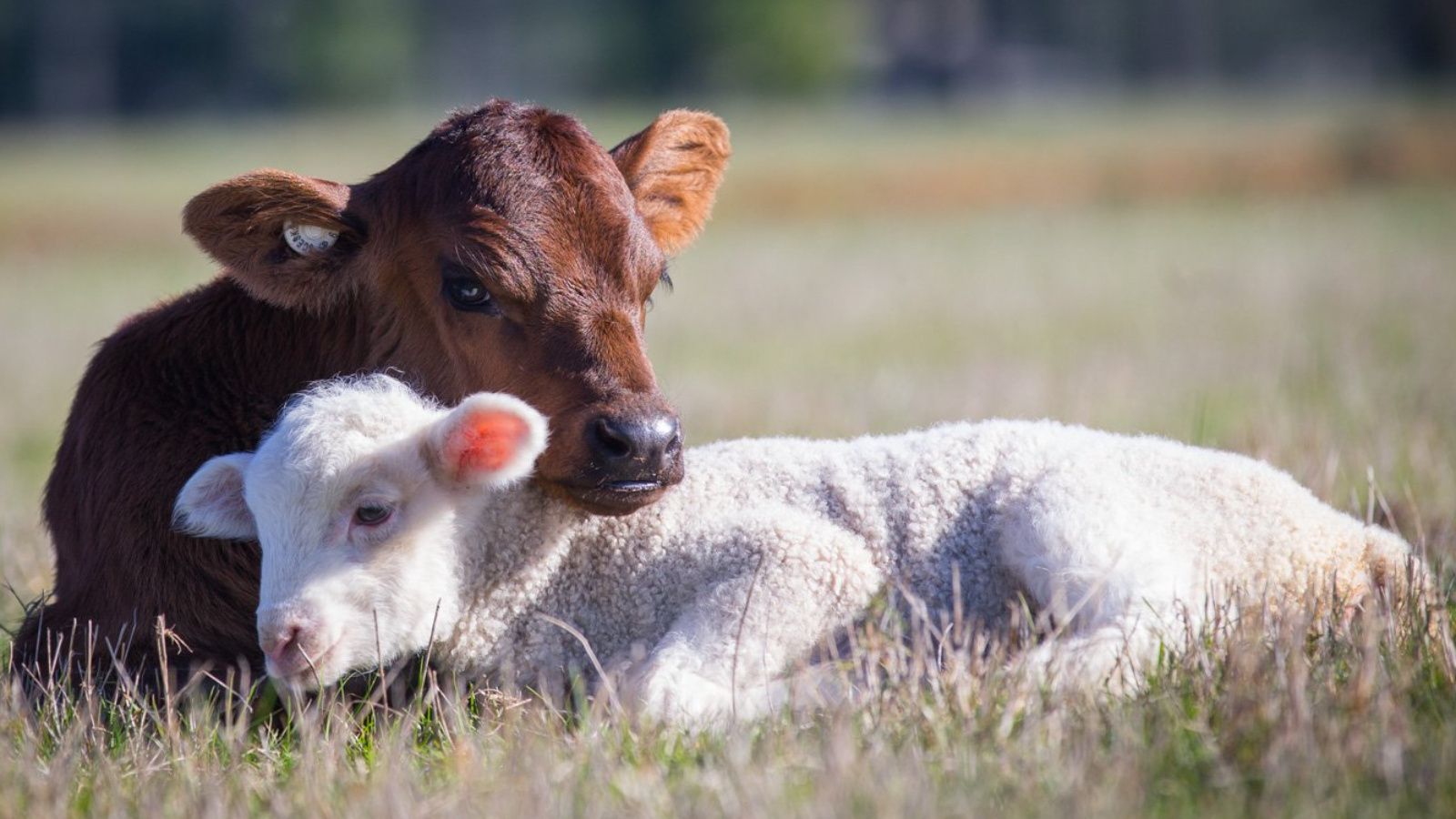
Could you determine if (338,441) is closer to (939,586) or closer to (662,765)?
(662,765)

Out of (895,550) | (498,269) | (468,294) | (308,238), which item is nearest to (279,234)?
(308,238)

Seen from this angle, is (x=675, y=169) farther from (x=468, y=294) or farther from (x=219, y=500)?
(x=219, y=500)

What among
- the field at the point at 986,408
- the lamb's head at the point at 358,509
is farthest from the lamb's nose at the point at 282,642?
the field at the point at 986,408

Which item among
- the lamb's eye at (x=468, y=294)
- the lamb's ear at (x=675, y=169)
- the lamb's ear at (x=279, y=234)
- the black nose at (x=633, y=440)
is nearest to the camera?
the black nose at (x=633, y=440)

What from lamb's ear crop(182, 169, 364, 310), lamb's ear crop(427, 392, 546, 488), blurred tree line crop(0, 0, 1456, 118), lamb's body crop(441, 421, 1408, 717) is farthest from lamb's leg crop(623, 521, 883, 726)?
blurred tree line crop(0, 0, 1456, 118)

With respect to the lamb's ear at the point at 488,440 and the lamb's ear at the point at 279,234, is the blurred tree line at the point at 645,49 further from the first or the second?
the lamb's ear at the point at 488,440

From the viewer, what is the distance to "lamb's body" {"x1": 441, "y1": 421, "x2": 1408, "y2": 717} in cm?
451

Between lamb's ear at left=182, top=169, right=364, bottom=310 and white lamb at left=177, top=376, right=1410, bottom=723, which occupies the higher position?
lamb's ear at left=182, top=169, right=364, bottom=310

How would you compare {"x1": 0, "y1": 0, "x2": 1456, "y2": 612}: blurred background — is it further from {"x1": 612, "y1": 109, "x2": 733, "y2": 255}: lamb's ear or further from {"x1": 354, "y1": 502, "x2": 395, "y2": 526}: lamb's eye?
{"x1": 354, "y1": 502, "x2": 395, "y2": 526}: lamb's eye

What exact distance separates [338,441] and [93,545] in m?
1.20

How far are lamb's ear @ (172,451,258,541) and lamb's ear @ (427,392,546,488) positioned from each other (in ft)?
2.07

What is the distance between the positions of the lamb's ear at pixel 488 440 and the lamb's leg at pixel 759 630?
2.29 feet

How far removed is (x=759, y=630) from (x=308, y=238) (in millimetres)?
2075

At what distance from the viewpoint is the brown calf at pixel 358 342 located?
467 centimetres
